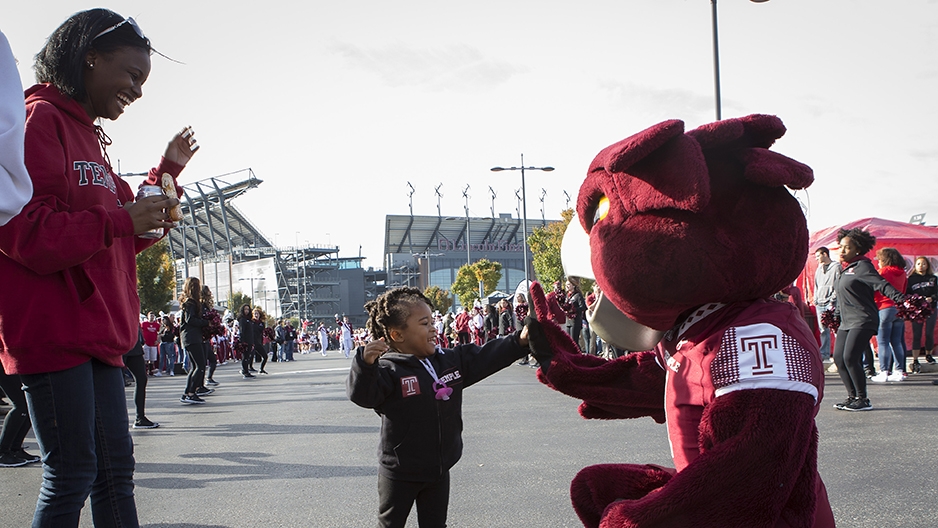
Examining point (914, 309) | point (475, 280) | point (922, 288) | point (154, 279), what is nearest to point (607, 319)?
point (914, 309)

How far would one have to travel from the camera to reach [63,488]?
2.44 meters

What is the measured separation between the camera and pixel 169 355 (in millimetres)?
22297

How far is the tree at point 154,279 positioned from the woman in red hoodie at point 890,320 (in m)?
39.1

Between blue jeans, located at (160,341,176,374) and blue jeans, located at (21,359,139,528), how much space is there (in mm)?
20280

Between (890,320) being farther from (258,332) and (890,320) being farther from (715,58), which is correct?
(258,332)

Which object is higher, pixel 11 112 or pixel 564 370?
pixel 11 112

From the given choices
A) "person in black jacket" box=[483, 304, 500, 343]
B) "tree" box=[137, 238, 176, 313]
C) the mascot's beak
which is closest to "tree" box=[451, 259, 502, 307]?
"tree" box=[137, 238, 176, 313]

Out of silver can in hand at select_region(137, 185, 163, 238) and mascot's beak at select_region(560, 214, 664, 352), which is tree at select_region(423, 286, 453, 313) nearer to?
silver can in hand at select_region(137, 185, 163, 238)

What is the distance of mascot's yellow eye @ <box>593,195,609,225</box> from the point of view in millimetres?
2162

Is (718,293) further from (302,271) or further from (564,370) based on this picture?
(302,271)

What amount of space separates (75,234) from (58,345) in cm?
36

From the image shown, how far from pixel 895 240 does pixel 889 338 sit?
474cm

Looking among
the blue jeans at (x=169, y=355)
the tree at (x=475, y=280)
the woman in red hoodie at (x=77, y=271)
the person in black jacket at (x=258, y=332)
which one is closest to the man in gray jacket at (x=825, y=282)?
the woman in red hoodie at (x=77, y=271)

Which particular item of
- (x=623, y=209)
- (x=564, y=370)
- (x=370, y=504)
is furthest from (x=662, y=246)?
(x=370, y=504)
